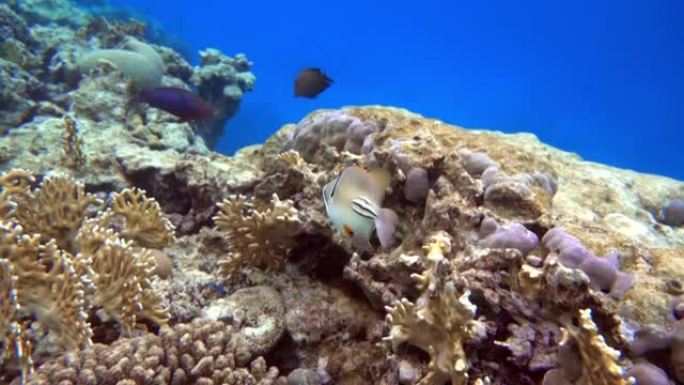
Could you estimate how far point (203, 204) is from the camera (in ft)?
14.6

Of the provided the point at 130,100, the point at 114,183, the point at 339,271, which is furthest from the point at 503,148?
the point at 130,100

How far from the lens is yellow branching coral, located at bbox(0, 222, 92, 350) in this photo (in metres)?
2.41

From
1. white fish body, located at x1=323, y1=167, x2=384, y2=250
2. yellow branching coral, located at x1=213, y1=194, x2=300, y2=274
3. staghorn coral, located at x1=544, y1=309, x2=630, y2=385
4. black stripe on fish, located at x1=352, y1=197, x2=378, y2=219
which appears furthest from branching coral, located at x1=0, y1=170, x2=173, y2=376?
staghorn coral, located at x1=544, y1=309, x2=630, y2=385

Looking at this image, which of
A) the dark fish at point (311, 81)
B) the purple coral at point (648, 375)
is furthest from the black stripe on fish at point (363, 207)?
the dark fish at point (311, 81)

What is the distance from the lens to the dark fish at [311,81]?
641cm

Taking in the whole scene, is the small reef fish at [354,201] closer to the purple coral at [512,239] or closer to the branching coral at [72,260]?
the purple coral at [512,239]

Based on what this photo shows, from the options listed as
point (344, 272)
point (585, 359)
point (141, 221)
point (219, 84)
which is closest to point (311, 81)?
point (141, 221)

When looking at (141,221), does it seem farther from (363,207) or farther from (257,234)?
(363,207)

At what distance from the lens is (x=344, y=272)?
291 centimetres

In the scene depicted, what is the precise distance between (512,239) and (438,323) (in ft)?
2.25

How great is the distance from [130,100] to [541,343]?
6.64 metres

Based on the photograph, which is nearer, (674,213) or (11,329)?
(11,329)

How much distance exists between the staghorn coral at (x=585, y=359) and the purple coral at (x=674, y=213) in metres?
3.32

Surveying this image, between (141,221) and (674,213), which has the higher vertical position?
(674,213)
